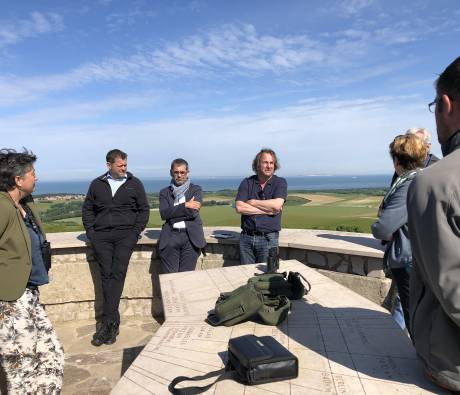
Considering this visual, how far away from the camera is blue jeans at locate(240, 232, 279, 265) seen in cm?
500

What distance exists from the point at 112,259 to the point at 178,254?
0.88 m

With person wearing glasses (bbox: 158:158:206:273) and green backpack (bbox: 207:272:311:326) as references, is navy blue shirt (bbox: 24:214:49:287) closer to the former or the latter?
green backpack (bbox: 207:272:311:326)

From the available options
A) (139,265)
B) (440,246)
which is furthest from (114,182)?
(440,246)

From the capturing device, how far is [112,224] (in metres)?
5.24

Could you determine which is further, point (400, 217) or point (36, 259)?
point (36, 259)

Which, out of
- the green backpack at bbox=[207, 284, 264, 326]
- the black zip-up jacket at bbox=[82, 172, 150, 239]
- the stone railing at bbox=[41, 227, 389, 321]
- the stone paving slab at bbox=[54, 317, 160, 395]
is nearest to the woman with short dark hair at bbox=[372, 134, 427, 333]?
the green backpack at bbox=[207, 284, 264, 326]

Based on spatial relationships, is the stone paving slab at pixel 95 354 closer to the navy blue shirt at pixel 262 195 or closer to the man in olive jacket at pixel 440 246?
the navy blue shirt at pixel 262 195

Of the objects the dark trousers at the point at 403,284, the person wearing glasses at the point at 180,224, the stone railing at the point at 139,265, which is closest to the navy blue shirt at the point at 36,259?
the person wearing glasses at the point at 180,224

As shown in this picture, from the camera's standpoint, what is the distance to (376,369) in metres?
2.12

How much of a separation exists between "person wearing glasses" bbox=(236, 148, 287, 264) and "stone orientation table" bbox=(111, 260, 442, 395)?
1.50 meters

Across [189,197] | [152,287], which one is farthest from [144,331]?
[189,197]

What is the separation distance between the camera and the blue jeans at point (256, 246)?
5.00 m

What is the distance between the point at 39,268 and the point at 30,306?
343 mm

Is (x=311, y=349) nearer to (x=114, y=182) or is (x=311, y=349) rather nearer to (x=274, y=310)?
(x=274, y=310)
